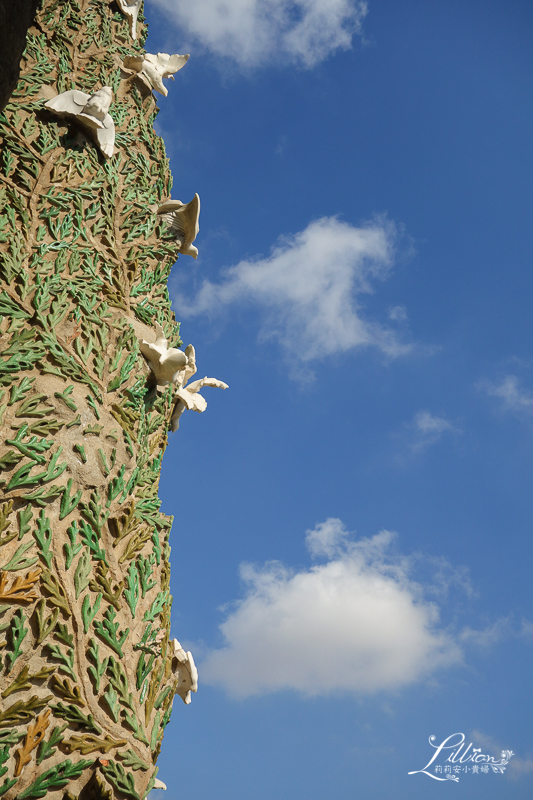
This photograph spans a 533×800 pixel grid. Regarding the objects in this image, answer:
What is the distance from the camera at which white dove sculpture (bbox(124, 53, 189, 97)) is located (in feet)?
22.4

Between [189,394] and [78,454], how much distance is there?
Result: 1.88 meters

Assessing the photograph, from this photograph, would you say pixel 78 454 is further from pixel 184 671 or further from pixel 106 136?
pixel 106 136

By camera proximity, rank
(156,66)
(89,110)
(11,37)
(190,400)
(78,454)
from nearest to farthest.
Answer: (78,454), (11,37), (89,110), (190,400), (156,66)

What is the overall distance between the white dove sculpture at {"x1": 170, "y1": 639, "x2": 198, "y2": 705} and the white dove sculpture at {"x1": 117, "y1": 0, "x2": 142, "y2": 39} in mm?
7082

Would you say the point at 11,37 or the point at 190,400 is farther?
the point at 190,400

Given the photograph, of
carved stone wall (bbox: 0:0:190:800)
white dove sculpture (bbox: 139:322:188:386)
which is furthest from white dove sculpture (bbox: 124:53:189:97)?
white dove sculpture (bbox: 139:322:188:386)

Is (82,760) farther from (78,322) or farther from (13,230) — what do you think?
(13,230)

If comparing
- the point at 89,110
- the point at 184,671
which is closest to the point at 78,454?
the point at 184,671

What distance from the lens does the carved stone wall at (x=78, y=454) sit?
11.5 feet

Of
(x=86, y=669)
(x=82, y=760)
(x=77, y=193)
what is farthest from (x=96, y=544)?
(x=77, y=193)

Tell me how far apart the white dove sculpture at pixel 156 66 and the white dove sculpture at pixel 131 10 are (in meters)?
0.39

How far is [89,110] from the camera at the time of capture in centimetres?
547

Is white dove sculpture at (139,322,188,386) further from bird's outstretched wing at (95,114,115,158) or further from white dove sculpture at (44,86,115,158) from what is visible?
white dove sculpture at (44,86,115,158)

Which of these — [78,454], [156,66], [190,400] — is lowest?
[78,454]
